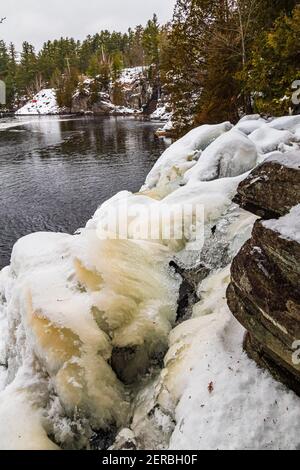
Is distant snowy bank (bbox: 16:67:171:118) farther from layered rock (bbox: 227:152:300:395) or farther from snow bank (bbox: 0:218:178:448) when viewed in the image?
layered rock (bbox: 227:152:300:395)

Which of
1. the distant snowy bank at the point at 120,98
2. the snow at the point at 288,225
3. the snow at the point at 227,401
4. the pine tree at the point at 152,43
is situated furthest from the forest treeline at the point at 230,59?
the pine tree at the point at 152,43

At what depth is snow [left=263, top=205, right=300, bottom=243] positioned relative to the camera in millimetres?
4654

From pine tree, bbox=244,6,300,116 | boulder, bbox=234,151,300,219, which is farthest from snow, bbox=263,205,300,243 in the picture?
pine tree, bbox=244,6,300,116

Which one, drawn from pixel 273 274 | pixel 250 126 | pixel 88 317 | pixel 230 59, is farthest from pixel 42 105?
pixel 273 274

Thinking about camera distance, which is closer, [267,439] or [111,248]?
[267,439]

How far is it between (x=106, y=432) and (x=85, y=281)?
8.77 feet

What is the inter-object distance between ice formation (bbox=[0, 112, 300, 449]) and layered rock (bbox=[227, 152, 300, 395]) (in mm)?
217

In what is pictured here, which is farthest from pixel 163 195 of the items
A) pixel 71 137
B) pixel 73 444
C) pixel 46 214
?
pixel 71 137

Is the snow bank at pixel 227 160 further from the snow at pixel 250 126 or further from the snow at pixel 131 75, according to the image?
the snow at pixel 131 75

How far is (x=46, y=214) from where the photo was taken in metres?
19.5

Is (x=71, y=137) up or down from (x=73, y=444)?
up

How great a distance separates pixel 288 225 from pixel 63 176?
23544 millimetres

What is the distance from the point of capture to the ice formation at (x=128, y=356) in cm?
508

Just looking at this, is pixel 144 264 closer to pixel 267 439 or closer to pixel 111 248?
pixel 111 248
